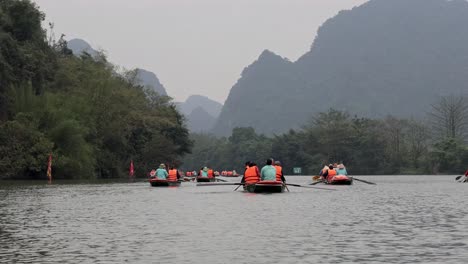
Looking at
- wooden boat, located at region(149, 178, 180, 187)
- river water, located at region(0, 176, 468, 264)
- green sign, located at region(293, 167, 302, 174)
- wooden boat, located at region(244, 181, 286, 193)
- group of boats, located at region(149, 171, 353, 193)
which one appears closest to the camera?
river water, located at region(0, 176, 468, 264)

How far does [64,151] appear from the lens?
64.2 meters

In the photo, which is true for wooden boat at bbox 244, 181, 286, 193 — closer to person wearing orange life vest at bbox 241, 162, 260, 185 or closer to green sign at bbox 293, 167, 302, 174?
person wearing orange life vest at bbox 241, 162, 260, 185

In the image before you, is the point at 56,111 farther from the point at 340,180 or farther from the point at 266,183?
the point at 266,183

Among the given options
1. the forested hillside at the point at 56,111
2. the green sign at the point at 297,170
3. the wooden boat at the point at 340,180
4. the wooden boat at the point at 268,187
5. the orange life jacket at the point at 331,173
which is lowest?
the wooden boat at the point at 268,187

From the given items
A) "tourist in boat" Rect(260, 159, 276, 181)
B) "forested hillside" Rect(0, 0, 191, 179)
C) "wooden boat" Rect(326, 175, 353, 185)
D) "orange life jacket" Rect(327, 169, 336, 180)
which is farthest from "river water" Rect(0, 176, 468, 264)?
"forested hillside" Rect(0, 0, 191, 179)

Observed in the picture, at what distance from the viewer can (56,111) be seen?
2522 inches

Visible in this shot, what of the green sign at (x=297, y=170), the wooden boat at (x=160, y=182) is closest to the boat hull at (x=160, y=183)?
the wooden boat at (x=160, y=182)

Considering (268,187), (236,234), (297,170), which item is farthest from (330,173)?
(297,170)

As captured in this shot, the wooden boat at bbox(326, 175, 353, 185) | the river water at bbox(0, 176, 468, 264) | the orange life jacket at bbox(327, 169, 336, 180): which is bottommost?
the river water at bbox(0, 176, 468, 264)

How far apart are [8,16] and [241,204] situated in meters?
46.7

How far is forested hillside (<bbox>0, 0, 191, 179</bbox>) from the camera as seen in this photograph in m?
60.3

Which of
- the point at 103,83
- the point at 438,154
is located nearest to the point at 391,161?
the point at 438,154

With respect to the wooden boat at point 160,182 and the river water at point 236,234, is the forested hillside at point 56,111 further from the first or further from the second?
the river water at point 236,234

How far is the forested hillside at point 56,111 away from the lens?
6028cm
